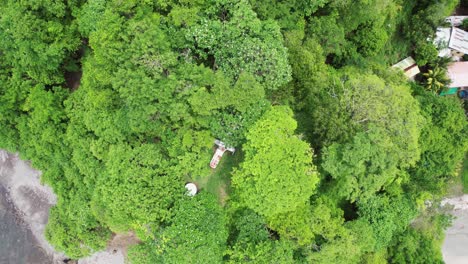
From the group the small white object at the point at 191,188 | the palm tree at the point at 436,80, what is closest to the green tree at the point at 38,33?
the small white object at the point at 191,188

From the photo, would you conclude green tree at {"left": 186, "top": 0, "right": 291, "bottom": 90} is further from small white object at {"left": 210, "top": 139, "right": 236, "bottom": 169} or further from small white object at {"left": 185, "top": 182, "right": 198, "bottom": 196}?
small white object at {"left": 185, "top": 182, "right": 198, "bottom": 196}

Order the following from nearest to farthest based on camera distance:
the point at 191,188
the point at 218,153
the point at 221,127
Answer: the point at 221,127 < the point at 191,188 < the point at 218,153

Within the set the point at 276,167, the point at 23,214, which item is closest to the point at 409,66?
the point at 276,167

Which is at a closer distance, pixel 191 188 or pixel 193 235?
pixel 193 235

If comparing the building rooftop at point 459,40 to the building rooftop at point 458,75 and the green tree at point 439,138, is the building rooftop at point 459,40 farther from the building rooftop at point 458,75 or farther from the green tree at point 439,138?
the green tree at point 439,138

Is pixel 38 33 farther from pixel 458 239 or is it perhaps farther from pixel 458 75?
pixel 458 239

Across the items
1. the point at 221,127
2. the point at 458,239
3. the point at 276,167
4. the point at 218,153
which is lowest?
the point at 458,239

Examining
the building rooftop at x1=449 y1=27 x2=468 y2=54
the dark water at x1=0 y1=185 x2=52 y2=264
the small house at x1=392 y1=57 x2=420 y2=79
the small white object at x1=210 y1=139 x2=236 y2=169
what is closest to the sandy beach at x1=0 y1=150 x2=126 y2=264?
the dark water at x1=0 y1=185 x2=52 y2=264
